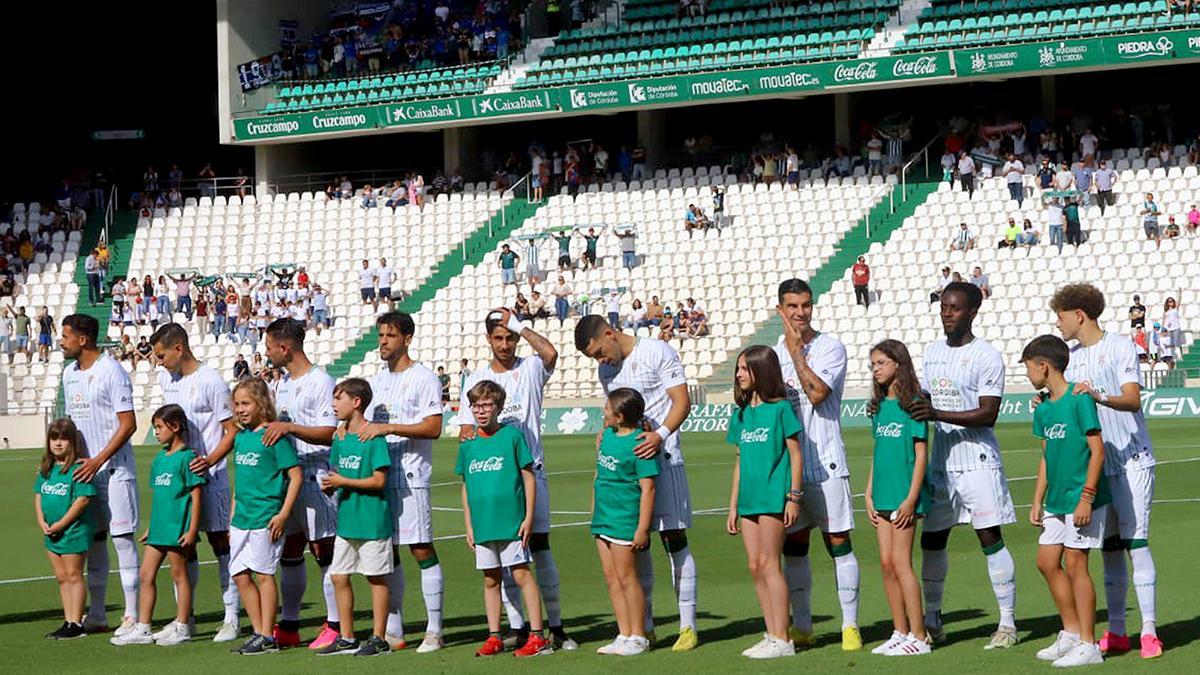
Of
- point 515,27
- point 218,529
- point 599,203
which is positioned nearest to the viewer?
point 218,529

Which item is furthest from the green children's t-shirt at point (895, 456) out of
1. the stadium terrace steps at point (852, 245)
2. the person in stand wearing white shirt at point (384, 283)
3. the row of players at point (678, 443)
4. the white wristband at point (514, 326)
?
the person in stand wearing white shirt at point (384, 283)

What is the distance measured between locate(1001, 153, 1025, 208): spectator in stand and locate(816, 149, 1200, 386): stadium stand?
0.18 m

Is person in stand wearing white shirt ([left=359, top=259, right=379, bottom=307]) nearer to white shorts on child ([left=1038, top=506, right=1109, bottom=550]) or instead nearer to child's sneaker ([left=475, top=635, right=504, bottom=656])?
child's sneaker ([left=475, top=635, right=504, bottom=656])

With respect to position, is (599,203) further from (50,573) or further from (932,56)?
(50,573)

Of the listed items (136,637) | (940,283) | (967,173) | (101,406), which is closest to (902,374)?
(136,637)

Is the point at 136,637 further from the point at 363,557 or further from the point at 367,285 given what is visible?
the point at 367,285

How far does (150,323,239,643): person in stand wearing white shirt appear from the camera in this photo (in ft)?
38.7

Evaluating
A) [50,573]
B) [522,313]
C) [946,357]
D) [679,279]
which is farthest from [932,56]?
[946,357]

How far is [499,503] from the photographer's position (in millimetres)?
10617

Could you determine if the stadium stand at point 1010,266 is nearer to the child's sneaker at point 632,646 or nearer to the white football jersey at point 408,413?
the white football jersey at point 408,413

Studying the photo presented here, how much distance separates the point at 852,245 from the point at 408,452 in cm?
3171

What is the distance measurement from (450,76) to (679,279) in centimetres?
1031

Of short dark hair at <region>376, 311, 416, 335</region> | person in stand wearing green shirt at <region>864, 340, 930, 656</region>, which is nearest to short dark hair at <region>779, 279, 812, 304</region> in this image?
person in stand wearing green shirt at <region>864, 340, 930, 656</region>

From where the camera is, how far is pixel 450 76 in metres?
48.9
